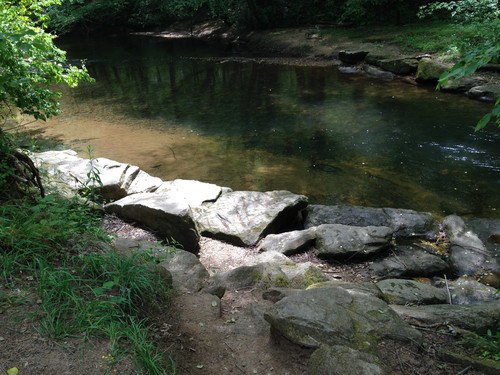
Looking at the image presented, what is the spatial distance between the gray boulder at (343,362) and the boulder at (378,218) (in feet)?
12.1

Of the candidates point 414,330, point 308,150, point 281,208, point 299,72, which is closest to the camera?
point 414,330

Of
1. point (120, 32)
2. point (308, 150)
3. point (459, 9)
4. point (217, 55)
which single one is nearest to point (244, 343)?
point (308, 150)

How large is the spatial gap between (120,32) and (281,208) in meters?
29.9

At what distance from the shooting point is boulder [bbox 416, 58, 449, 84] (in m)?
12.7

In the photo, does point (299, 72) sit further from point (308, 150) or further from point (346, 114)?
point (308, 150)

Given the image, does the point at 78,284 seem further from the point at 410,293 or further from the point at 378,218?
the point at 378,218

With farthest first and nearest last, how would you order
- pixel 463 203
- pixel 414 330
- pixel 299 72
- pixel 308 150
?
1. pixel 299 72
2. pixel 308 150
3. pixel 463 203
4. pixel 414 330

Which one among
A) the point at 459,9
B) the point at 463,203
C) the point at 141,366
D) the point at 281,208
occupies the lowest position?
the point at 463,203

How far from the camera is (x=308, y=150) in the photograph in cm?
862

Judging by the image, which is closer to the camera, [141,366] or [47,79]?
[141,366]

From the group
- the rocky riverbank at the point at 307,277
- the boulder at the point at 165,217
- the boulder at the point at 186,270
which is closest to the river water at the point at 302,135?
the rocky riverbank at the point at 307,277

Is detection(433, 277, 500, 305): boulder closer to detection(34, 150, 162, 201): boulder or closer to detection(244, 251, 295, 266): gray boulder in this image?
detection(244, 251, 295, 266): gray boulder

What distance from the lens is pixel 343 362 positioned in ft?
7.75

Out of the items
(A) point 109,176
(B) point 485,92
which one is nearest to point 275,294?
(A) point 109,176
